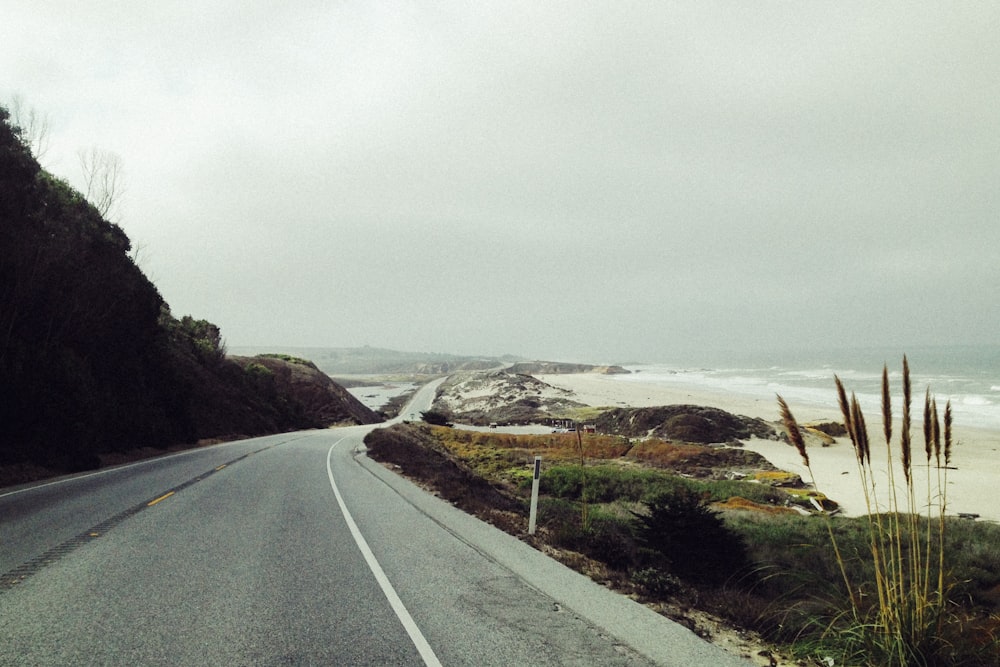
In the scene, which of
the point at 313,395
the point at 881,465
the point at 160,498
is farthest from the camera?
the point at 313,395

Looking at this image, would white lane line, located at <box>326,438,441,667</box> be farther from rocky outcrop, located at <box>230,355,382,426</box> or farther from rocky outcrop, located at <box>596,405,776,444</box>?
rocky outcrop, located at <box>230,355,382,426</box>

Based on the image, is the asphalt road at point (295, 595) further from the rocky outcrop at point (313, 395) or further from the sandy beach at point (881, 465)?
the rocky outcrop at point (313, 395)

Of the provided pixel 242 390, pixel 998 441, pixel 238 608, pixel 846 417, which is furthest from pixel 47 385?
pixel 998 441

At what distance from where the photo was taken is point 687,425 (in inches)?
1607

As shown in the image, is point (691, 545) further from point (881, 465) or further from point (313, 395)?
point (313, 395)

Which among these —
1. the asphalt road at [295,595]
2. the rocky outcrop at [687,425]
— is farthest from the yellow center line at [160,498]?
the rocky outcrop at [687,425]

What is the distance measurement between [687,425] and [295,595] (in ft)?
128

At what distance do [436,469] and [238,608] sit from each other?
43.4 ft

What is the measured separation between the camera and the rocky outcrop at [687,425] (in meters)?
39.8

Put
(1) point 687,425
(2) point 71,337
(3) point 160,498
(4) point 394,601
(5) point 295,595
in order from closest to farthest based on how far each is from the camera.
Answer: (4) point 394,601, (5) point 295,595, (3) point 160,498, (2) point 71,337, (1) point 687,425

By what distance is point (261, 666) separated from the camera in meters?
4.27

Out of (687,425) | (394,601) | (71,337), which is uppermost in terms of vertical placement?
(71,337)

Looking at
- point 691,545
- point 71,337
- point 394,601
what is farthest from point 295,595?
→ point 71,337

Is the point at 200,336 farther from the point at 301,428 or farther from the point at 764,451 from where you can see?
the point at 764,451
